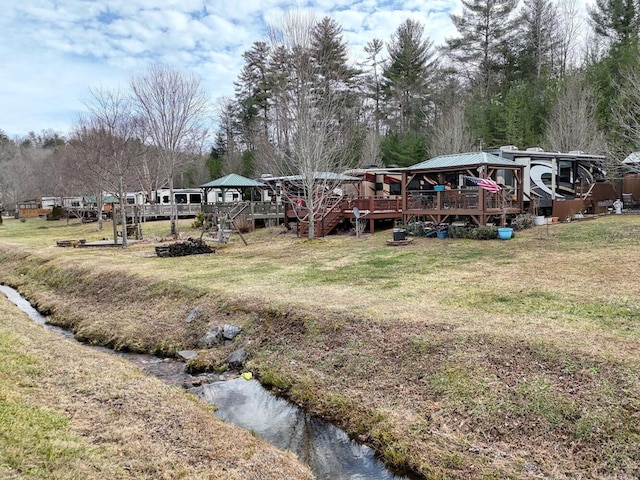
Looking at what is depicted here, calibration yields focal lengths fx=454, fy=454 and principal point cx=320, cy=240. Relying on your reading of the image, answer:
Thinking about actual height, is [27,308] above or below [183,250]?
below

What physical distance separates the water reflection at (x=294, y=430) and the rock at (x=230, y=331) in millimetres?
1337

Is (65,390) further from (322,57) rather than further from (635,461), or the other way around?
(322,57)

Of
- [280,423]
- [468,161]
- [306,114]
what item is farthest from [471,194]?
[280,423]

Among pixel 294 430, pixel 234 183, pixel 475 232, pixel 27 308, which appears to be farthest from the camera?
pixel 234 183

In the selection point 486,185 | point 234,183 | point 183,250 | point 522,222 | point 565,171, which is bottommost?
point 183,250

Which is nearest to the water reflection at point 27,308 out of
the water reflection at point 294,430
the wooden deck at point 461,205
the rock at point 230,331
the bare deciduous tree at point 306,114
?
the rock at point 230,331

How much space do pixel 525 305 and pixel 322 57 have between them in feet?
56.9

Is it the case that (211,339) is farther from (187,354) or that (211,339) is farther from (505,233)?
(505,233)

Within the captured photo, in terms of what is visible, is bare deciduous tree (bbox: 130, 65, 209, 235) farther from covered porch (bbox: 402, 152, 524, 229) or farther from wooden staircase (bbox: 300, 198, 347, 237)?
covered porch (bbox: 402, 152, 524, 229)

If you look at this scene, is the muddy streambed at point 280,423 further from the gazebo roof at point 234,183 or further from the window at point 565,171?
the gazebo roof at point 234,183

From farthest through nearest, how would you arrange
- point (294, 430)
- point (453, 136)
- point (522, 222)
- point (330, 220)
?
point (453, 136)
point (330, 220)
point (522, 222)
point (294, 430)

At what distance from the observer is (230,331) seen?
8531 millimetres

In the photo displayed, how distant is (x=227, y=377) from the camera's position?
24.1 feet

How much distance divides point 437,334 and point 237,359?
11.1ft
